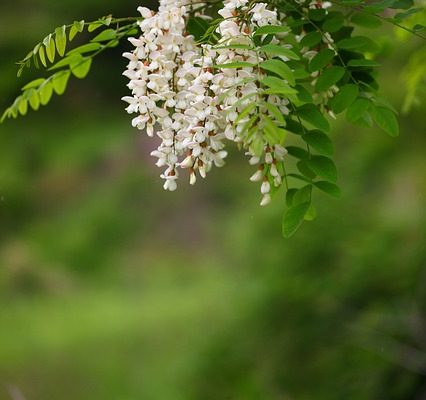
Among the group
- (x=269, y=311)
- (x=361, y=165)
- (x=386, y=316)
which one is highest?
(x=361, y=165)

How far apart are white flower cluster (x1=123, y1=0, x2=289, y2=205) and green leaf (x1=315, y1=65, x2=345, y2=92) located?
0.61 feet

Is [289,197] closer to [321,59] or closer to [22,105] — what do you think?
[321,59]

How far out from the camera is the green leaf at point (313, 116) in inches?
58.5

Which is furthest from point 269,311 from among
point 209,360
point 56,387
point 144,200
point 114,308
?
point 144,200

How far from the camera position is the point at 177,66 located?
1.51 m

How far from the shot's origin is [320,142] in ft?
4.96

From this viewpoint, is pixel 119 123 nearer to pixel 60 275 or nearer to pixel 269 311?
pixel 60 275

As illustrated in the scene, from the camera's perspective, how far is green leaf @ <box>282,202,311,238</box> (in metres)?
1.48

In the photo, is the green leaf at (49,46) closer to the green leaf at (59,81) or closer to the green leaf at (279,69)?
the green leaf at (59,81)

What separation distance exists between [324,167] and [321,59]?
0.21 metres

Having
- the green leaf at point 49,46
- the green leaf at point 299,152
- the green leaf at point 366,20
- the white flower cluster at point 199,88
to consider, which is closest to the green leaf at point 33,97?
the green leaf at point 49,46

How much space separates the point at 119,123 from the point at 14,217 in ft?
7.96

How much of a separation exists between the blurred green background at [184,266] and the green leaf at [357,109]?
767 millimetres

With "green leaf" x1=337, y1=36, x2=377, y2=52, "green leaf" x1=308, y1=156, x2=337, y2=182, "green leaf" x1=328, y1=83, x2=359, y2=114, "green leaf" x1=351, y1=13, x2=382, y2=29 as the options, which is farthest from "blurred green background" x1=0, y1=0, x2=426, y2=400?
"green leaf" x1=308, y1=156, x2=337, y2=182
